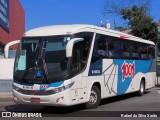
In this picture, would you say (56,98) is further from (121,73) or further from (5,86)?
(5,86)

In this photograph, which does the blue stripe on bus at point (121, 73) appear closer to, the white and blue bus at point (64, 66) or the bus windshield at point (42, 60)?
the white and blue bus at point (64, 66)

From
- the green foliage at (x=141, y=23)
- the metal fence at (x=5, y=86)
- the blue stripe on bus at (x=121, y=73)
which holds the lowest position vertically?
the metal fence at (x=5, y=86)

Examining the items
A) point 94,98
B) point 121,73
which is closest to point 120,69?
point 121,73

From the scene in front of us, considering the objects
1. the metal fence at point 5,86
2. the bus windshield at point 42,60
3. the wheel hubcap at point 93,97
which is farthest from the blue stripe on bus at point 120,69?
the metal fence at point 5,86

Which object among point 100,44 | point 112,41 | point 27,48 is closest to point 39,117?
point 27,48

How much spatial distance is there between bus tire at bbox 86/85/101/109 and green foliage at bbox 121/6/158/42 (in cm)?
1997

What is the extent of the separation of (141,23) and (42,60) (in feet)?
77.2

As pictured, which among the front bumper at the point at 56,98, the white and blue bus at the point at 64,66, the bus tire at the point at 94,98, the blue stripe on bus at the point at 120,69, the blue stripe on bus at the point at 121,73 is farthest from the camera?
the blue stripe on bus at the point at 121,73

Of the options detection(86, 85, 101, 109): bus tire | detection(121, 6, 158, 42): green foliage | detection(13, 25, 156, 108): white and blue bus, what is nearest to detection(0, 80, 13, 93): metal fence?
detection(13, 25, 156, 108): white and blue bus

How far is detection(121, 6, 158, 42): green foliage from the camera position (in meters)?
33.2

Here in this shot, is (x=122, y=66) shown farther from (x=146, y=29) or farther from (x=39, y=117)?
(x=146, y=29)

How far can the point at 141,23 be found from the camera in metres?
34.3

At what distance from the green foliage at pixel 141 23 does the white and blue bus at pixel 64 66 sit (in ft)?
60.7

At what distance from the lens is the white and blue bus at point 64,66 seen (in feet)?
39.0
